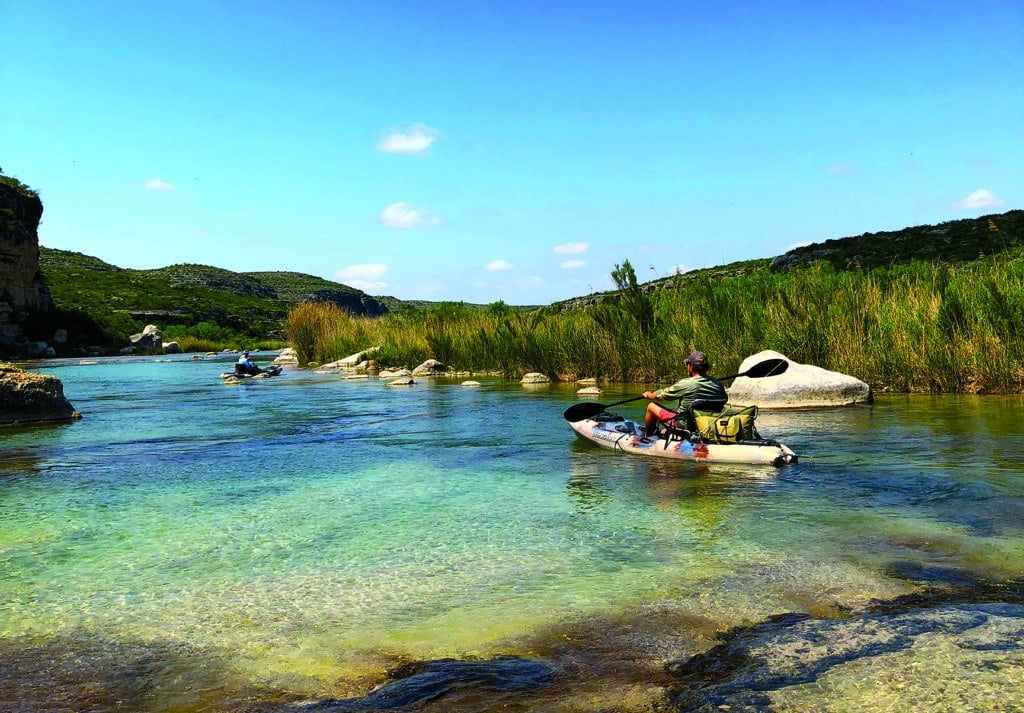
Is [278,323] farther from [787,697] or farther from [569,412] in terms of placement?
[787,697]

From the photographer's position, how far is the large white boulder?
1364 cm

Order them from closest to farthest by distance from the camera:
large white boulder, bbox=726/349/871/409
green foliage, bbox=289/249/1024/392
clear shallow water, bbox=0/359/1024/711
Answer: clear shallow water, bbox=0/359/1024/711 → large white boulder, bbox=726/349/871/409 → green foliage, bbox=289/249/1024/392

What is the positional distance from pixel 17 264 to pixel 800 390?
5329 cm

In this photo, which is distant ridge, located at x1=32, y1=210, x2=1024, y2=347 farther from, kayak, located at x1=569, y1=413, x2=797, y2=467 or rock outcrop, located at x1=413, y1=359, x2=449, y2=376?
kayak, located at x1=569, y1=413, x2=797, y2=467

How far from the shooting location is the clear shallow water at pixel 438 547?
397 centimetres

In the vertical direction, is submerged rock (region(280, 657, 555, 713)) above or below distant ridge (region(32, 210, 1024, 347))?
below

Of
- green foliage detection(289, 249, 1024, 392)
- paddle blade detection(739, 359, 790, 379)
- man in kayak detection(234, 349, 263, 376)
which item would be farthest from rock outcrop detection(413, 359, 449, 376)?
paddle blade detection(739, 359, 790, 379)

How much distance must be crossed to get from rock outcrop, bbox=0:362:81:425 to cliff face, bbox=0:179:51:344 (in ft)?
130

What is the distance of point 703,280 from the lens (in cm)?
1891

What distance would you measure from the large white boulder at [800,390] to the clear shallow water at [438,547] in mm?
1998

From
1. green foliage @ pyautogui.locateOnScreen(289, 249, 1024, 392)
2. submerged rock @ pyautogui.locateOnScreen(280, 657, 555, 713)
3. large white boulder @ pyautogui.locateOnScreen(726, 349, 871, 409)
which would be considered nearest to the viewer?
submerged rock @ pyautogui.locateOnScreen(280, 657, 555, 713)

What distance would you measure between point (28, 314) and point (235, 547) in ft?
181

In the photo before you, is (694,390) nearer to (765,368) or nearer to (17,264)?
(765,368)

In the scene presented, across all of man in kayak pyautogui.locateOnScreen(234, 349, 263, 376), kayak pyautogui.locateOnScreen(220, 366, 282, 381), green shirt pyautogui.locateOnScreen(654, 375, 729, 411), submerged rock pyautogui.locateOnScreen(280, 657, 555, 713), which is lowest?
submerged rock pyautogui.locateOnScreen(280, 657, 555, 713)
